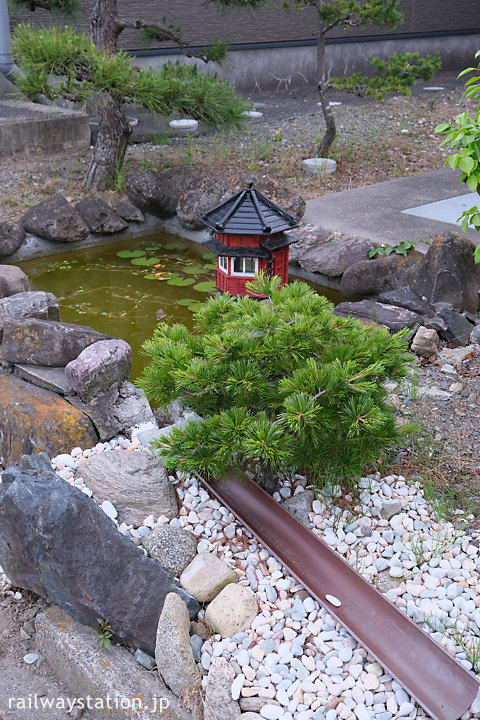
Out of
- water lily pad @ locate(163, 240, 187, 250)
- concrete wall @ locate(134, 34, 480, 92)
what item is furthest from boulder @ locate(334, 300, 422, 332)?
concrete wall @ locate(134, 34, 480, 92)

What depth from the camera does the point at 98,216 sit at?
21.5 ft

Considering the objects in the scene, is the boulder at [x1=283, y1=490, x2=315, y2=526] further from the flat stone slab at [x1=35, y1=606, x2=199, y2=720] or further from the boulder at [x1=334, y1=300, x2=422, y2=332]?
the boulder at [x1=334, y1=300, x2=422, y2=332]

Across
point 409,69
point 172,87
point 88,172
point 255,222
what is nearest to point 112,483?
point 255,222

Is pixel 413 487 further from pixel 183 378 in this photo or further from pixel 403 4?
pixel 403 4

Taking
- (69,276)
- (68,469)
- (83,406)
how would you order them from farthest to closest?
(69,276), (83,406), (68,469)

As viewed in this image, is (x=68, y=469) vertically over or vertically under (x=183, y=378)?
under

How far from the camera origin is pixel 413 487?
9.36 ft

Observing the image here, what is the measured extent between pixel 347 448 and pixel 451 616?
667 millimetres

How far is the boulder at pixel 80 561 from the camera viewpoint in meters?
2.28

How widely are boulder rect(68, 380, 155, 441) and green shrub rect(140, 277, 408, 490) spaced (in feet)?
2.08

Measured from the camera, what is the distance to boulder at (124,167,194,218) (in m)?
6.72

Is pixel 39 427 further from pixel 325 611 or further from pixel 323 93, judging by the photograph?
pixel 323 93

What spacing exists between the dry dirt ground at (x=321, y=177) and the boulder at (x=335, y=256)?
174 centimetres

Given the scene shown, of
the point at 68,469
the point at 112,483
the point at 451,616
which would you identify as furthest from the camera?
the point at 68,469
